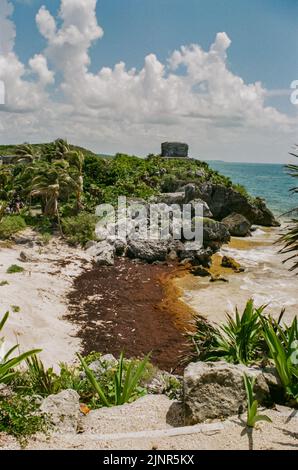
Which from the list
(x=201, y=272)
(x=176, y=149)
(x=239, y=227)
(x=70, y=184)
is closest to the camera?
(x=201, y=272)

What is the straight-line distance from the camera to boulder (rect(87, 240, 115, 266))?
80.2ft

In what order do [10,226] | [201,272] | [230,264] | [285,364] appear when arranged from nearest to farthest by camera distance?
1. [285,364]
2. [201,272]
3. [10,226]
4. [230,264]

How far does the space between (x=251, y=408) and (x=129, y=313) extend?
40.5 ft

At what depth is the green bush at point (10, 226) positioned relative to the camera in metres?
25.4

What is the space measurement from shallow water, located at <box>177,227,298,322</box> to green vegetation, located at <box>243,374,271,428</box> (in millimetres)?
10155

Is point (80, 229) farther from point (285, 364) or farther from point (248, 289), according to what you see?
point (285, 364)

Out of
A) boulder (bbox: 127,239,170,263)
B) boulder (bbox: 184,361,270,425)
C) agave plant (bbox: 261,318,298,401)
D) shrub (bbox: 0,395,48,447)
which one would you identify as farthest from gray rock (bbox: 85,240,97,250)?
boulder (bbox: 184,361,270,425)

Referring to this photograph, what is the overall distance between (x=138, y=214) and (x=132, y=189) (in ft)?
20.6

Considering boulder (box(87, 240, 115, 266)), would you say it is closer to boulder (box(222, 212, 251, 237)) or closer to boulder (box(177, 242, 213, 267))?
boulder (box(177, 242, 213, 267))

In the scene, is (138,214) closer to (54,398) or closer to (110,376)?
(110,376)

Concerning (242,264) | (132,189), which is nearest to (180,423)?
(242,264)

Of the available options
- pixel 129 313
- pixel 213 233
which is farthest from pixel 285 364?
pixel 213 233

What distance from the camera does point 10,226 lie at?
2570 centimetres

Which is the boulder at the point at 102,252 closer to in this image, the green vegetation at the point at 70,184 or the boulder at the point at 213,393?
the green vegetation at the point at 70,184
